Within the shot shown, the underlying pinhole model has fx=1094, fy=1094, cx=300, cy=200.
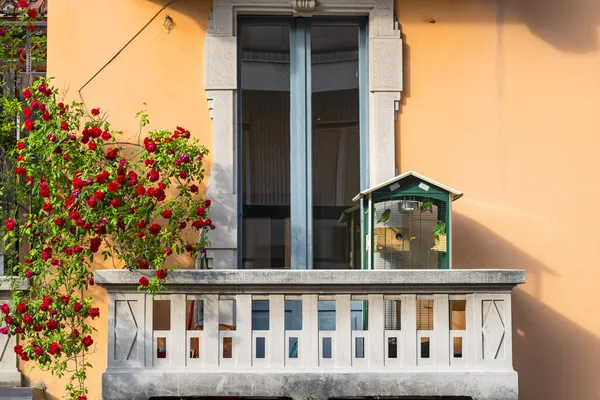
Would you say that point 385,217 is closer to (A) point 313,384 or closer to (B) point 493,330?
(B) point 493,330

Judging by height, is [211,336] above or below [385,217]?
below

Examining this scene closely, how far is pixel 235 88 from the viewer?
8.65 m

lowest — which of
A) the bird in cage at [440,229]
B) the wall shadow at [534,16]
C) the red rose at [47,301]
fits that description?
the red rose at [47,301]

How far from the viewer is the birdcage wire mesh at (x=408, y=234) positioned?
26.9 ft

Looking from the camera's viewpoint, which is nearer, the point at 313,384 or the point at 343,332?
the point at 313,384

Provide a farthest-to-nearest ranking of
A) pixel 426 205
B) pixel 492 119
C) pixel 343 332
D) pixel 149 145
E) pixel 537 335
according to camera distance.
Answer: pixel 492 119 → pixel 537 335 → pixel 426 205 → pixel 149 145 → pixel 343 332

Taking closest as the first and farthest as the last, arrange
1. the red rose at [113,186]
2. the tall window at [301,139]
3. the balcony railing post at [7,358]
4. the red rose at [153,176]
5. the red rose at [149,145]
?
the red rose at [113,186]
the red rose at [153,176]
the red rose at [149,145]
the balcony railing post at [7,358]
the tall window at [301,139]

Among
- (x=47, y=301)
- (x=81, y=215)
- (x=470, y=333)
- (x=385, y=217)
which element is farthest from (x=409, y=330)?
(x=47, y=301)

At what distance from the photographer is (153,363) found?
25.2ft

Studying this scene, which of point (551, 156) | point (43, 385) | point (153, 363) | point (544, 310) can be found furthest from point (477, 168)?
point (43, 385)

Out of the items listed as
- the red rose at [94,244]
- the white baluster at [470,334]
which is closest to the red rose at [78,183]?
the red rose at [94,244]

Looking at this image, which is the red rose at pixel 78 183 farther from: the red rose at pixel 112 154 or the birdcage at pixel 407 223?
the birdcage at pixel 407 223

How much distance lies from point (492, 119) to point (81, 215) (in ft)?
10.9

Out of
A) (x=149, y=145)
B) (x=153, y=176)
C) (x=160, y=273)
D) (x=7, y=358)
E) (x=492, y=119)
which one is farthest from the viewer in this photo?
(x=492, y=119)
